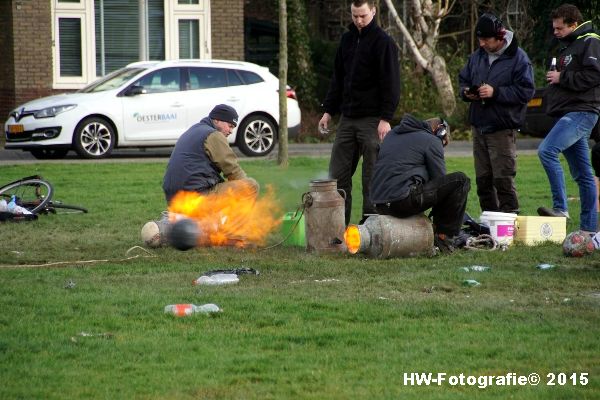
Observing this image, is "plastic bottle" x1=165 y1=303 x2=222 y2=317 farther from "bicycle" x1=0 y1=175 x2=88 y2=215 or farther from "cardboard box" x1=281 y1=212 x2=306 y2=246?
"bicycle" x1=0 y1=175 x2=88 y2=215

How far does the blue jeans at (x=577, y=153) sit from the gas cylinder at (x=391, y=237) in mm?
1722

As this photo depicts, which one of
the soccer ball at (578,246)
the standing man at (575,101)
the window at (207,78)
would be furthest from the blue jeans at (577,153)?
the window at (207,78)

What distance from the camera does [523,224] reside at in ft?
36.7

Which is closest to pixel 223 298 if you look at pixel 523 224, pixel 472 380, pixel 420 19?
pixel 472 380

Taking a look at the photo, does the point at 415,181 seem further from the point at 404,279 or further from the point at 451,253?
the point at 404,279

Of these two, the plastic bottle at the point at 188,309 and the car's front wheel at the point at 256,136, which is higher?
the car's front wheel at the point at 256,136

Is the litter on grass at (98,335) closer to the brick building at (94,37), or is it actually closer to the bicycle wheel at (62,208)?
the bicycle wheel at (62,208)

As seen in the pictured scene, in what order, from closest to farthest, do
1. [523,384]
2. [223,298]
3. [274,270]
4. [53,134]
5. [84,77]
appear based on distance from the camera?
[523,384] < [223,298] < [274,270] < [53,134] < [84,77]

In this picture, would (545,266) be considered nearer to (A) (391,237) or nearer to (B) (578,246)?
(B) (578,246)

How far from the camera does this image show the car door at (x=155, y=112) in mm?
22136

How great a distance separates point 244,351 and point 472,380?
4.49 feet

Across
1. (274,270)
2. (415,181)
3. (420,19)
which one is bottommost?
(274,270)

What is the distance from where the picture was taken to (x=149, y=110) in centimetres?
2227

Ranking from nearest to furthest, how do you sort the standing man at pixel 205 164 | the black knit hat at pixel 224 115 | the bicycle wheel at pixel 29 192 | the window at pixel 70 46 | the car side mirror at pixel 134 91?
the standing man at pixel 205 164 → the black knit hat at pixel 224 115 → the bicycle wheel at pixel 29 192 → the car side mirror at pixel 134 91 → the window at pixel 70 46
